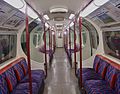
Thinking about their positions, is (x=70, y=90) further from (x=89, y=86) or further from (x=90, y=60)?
(x=90, y=60)

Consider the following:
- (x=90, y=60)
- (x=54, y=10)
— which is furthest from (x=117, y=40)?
(x=54, y=10)

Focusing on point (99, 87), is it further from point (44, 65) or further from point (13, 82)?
point (44, 65)

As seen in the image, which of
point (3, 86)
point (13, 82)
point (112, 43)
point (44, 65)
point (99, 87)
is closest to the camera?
point (3, 86)

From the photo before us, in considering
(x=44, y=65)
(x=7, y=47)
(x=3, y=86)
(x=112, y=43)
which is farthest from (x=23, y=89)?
(x=44, y=65)

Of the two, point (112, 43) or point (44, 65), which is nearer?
point (112, 43)

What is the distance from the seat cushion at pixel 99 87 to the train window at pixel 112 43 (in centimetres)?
90

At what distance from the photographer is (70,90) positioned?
512 cm

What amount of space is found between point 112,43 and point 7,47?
303cm

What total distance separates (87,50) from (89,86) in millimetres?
4112

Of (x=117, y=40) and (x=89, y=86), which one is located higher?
(x=117, y=40)

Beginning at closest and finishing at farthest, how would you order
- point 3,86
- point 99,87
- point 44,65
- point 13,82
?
point 3,86
point 99,87
point 13,82
point 44,65

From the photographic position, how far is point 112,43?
4957mm

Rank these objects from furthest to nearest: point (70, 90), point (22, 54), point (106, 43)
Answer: point (22, 54) → point (106, 43) → point (70, 90)

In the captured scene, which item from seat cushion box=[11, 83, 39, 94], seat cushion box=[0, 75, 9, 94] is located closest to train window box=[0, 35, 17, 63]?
seat cushion box=[11, 83, 39, 94]
